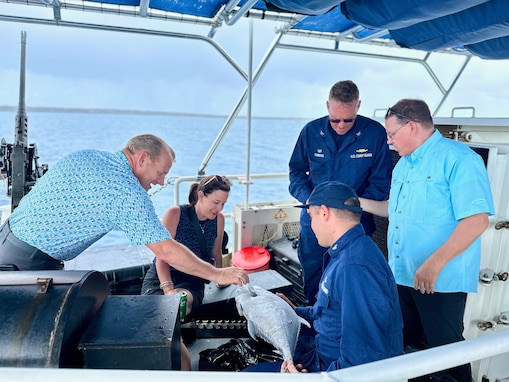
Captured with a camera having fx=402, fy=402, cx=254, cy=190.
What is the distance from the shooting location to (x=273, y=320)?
1.61 meters

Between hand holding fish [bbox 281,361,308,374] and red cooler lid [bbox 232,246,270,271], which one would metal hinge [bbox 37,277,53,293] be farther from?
red cooler lid [bbox 232,246,270,271]

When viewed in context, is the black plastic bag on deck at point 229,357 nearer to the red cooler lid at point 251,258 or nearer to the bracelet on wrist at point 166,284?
the bracelet on wrist at point 166,284

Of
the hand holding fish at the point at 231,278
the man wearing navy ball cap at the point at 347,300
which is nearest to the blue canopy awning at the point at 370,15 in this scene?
the man wearing navy ball cap at the point at 347,300

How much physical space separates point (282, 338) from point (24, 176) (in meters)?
1.93

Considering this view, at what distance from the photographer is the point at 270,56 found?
3.67 m

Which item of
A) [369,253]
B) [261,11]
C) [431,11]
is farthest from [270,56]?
[369,253]

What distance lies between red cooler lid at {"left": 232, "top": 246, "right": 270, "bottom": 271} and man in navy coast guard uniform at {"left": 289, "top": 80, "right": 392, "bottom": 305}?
934 millimetres

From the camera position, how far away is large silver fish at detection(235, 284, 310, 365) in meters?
1.55

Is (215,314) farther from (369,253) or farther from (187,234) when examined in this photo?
(369,253)

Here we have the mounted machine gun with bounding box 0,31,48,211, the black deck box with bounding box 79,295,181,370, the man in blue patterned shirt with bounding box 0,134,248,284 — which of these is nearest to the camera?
the black deck box with bounding box 79,295,181,370

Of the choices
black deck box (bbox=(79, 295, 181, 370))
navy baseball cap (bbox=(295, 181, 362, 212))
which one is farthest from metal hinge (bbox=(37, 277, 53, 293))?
navy baseball cap (bbox=(295, 181, 362, 212))

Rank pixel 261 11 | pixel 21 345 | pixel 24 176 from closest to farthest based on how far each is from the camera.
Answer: pixel 21 345, pixel 24 176, pixel 261 11

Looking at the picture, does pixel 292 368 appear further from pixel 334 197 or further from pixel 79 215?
pixel 79 215

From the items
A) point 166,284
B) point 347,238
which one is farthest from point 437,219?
point 166,284
